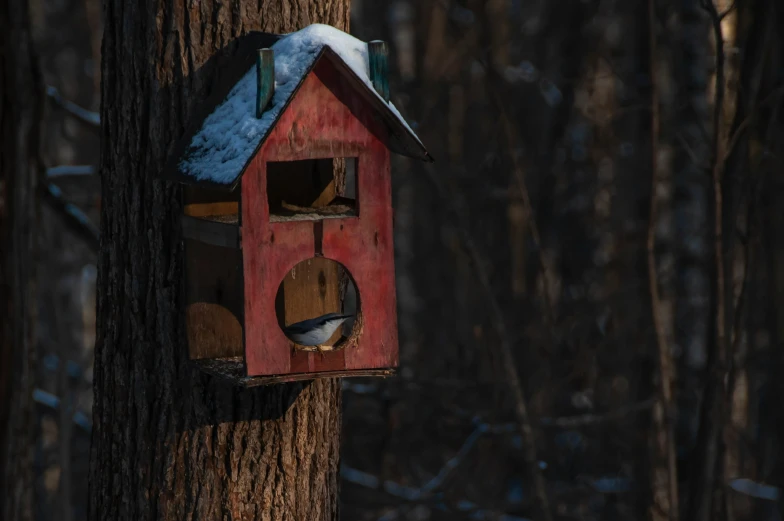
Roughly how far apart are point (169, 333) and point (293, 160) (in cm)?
62

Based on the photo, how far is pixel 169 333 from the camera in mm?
2699

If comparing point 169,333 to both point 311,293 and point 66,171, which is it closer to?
point 311,293

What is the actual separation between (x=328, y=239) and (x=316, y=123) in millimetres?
291

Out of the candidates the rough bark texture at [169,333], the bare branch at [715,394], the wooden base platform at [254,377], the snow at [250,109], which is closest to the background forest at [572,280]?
the bare branch at [715,394]

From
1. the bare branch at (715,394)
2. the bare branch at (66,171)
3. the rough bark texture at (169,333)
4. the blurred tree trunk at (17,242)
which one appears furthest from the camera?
the bare branch at (66,171)

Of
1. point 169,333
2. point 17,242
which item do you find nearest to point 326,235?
point 169,333

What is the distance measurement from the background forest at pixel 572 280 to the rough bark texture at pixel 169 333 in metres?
2.12

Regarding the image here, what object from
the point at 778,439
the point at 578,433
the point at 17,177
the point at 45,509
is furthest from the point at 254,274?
the point at 45,509

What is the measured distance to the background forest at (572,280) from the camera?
4852 mm

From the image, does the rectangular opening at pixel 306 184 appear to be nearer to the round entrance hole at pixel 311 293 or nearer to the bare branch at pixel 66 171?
the round entrance hole at pixel 311 293

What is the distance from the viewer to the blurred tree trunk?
4.71 metres

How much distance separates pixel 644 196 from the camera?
8289 mm

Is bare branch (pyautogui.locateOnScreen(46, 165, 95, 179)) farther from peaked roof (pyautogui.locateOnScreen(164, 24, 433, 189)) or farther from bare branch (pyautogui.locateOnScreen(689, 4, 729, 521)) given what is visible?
bare branch (pyautogui.locateOnScreen(689, 4, 729, 521))

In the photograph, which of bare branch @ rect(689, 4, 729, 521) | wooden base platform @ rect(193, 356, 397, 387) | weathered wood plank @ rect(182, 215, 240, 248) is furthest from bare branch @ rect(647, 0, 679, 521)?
weathered wood plank @ rect(182, 215, 240, 248)
